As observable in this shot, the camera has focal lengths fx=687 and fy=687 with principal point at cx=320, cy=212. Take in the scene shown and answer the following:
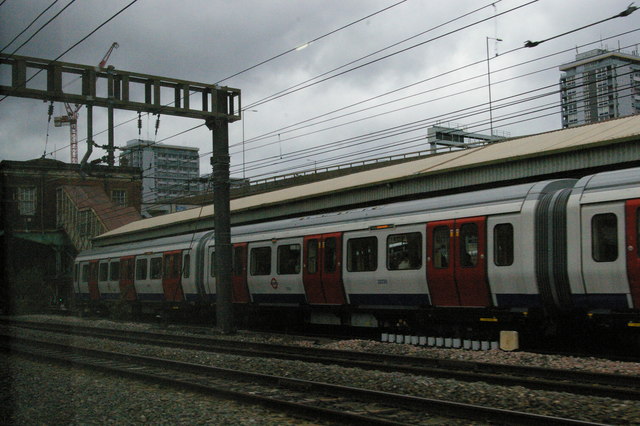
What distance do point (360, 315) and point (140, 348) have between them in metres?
5.62

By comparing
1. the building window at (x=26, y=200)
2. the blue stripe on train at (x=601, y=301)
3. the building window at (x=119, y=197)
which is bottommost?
the blue stripe on train at (x=601, y=301)

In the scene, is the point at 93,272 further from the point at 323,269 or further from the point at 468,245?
the point at 468,245

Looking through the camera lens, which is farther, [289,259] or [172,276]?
[172,276]

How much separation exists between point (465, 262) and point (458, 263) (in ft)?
0.58

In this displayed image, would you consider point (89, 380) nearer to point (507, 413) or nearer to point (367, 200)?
point (507, 413)

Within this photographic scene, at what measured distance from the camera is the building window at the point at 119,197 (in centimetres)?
5483

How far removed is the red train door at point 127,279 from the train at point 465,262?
8500 millimetres

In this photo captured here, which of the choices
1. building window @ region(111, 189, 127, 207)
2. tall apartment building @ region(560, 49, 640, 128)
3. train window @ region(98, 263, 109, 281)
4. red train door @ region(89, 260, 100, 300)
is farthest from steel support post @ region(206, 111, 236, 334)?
tall apartment building @ region(560, 49, 640, 128)

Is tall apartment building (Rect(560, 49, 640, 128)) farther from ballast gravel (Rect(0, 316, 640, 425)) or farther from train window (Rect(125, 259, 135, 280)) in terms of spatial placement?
ballast gravel (Rect(0, 316, 640, 425))

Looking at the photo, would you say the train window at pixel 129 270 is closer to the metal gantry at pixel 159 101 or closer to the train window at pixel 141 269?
the train window at pixel 141 269

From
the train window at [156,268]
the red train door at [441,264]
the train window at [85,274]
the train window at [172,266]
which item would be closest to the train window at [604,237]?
the red train door at [441,264]

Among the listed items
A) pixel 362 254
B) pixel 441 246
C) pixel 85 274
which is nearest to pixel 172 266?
pixel 85 274

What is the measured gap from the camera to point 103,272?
104 feet

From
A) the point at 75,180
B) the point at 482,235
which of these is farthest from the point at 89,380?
the point at 75,180
